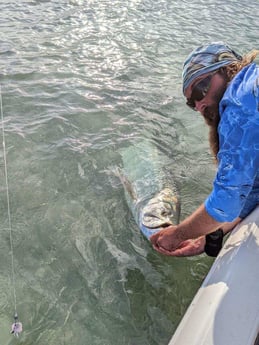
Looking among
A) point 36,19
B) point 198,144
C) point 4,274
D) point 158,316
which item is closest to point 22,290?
point 4,274

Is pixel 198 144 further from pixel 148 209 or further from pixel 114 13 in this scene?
pixel 114 13

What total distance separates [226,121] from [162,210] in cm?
157

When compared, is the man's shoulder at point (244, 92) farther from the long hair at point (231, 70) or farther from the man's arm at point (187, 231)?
the man's arm at point (187, 231)

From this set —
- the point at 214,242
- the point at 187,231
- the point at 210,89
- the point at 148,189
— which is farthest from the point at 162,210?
the point at 210,89

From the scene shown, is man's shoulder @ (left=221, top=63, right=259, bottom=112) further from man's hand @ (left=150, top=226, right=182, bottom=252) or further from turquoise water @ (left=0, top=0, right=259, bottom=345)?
turquoise water @ (left=0, top=0, right=259, bottom=345)

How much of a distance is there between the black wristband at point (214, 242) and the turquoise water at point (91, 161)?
37 cm

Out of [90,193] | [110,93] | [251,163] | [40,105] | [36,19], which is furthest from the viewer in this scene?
[36,19]

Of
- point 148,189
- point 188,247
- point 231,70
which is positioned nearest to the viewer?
point 231,70

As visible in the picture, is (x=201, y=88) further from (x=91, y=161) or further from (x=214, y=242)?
(x=91, y=161)

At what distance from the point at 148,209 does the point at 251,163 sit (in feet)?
5.24

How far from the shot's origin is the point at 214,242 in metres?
3.09

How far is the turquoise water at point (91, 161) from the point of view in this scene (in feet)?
10.3

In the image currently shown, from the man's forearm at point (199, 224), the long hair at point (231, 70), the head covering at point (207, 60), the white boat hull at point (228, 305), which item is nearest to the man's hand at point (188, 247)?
the man's forearm at point (199, 224)

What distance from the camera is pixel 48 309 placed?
312 centimetres
